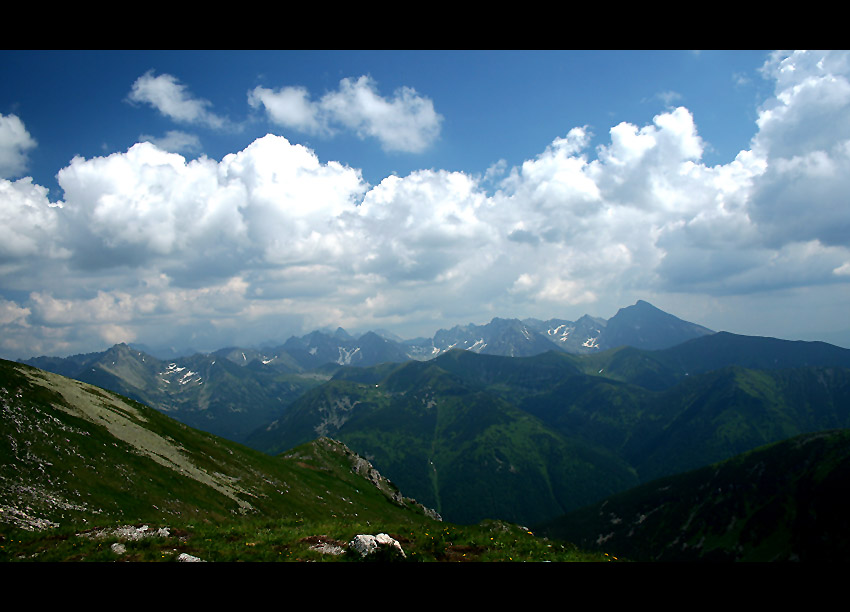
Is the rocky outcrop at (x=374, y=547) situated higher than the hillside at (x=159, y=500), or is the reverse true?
the rocky outcrop at (x=374, y=547)

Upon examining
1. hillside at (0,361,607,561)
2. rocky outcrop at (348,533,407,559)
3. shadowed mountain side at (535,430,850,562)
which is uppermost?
rocky outcrop at (348,533,407,559)

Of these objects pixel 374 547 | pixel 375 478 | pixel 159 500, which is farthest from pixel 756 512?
pixel 374 547

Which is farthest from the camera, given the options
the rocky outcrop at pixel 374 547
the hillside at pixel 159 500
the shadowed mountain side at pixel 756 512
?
the shadowed mountain side at pixel 756 512

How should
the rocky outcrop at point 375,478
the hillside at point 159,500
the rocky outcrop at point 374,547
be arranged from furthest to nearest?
the rocky outcrop at point 375,478 → the hillside at point 159,500 → the rocky outcrop at point 374,547

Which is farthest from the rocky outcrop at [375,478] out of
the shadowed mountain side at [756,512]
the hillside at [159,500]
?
the shadowed mountain side at [756,512]

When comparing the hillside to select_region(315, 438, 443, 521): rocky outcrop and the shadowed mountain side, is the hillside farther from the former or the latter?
the shadowed mountain side

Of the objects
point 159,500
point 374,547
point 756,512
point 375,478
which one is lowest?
point 756,512

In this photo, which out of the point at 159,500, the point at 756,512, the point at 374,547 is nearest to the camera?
the point at 374,547

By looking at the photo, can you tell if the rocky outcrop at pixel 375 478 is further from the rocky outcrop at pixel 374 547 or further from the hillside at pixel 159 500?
the rocky outcrop at pixel 374 547

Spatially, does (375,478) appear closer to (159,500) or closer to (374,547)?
(159,500)

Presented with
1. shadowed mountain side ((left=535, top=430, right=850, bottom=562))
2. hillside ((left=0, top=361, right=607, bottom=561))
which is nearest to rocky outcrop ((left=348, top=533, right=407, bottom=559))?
hillside ((left=0, top=361, right=607, bottom=561))

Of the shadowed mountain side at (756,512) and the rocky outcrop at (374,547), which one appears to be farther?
the shadowed mountain side at (756,512)

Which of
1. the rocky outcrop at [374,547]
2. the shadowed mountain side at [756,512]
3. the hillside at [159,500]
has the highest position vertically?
the rocky outcrop at [374,547]
